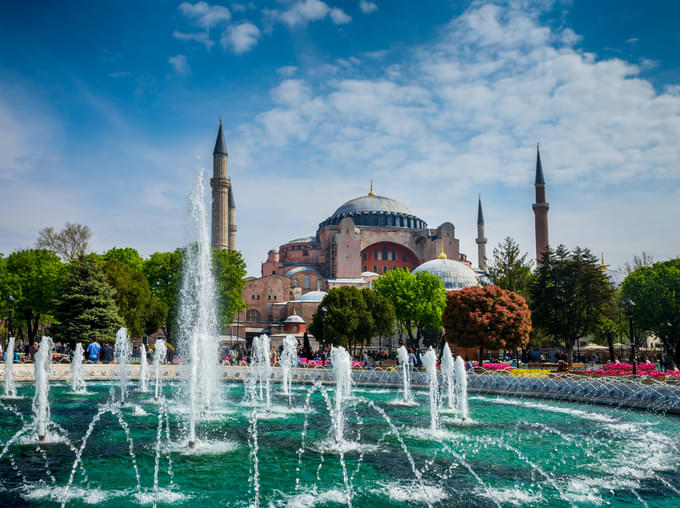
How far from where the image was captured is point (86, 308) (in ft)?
78.6

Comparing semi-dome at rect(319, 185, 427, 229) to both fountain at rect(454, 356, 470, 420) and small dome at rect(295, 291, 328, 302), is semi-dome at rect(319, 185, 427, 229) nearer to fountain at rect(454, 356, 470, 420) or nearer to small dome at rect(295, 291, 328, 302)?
small dome at rect(295, 291, 328, 302)

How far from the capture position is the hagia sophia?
46312mm

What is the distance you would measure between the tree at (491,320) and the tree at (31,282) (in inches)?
790

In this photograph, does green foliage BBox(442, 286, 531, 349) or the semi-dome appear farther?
the semi-dome

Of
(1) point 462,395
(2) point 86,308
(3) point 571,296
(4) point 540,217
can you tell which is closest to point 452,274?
(4) point 540,217

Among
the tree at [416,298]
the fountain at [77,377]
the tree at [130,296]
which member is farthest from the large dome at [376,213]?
the fountain at [77,377]

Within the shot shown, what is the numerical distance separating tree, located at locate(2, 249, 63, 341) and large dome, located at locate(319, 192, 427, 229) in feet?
123

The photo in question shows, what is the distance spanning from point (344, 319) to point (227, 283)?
344 inches

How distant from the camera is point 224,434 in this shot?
Result: 29.3ft

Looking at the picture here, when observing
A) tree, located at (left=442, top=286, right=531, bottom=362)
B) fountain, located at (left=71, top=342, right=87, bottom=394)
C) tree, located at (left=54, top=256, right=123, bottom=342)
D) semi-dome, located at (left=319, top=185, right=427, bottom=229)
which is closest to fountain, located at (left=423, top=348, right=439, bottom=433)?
tree, located at (left=442, top=286, right=531, bottom=362)

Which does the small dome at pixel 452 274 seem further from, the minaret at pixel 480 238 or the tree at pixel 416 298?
the minaret at pixel 480 238

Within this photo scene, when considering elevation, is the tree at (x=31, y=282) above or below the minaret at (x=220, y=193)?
below

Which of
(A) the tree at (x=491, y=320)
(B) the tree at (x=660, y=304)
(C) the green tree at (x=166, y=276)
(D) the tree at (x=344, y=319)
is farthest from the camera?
(C) the green tree at (x=166, y=276)

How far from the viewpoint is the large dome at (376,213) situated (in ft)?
206
